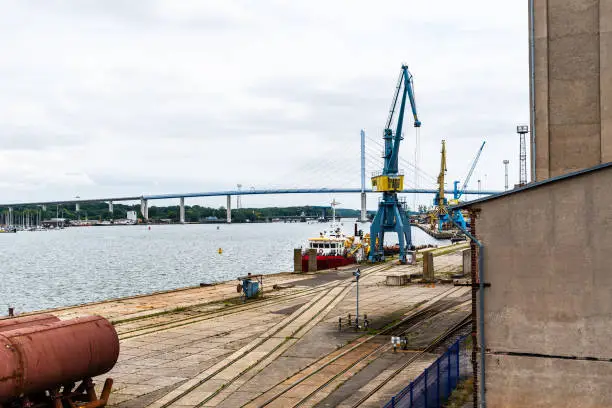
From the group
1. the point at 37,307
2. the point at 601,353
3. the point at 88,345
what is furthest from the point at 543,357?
the point at 37,307

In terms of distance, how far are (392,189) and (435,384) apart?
6080cm

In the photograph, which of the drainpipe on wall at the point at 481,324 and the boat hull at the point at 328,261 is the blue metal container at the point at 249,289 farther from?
the drainpipe on wall at the point at 481,324

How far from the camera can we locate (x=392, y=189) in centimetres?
8019

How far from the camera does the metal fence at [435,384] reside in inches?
728

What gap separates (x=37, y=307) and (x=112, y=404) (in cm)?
4517

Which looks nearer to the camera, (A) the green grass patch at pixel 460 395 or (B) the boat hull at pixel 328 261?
(A) the green grass patch at pixel 460 395

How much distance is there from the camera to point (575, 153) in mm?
21734

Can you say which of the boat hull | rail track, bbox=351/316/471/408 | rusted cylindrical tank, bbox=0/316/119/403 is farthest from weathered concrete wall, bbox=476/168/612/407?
the boat hull

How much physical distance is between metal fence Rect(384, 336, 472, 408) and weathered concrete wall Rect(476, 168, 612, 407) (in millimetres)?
2553

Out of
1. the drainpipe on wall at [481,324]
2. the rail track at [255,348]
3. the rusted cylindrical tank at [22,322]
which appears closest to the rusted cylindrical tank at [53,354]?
the rusted cylindrical tank at [22,322]

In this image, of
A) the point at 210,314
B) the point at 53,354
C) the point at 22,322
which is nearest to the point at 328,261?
the point at 210,314

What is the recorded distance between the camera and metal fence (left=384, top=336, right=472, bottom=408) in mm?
18500

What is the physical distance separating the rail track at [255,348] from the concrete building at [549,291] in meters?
10.7

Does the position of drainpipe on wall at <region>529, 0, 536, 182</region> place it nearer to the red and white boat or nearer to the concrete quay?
the concrete quay
